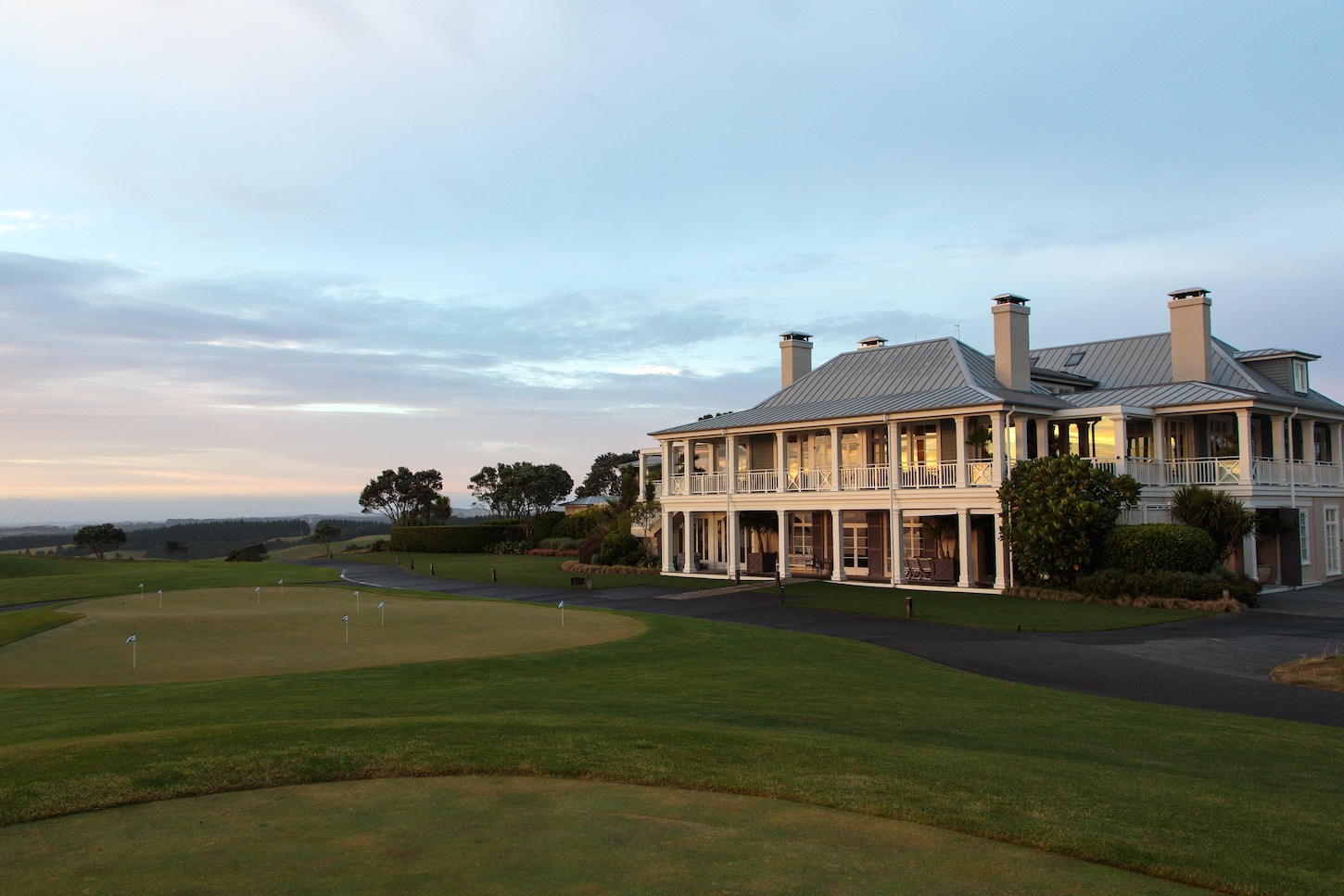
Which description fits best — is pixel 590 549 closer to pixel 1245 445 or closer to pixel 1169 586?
pixel 1169 586

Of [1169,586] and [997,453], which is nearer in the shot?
[1169,586]

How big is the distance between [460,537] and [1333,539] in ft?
168

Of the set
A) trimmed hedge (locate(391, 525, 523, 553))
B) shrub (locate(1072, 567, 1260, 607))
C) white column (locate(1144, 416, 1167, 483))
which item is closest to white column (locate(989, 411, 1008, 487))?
shrub (locate(1072, 567, 1260, 607))

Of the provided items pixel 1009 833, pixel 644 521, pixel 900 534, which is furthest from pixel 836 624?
pixel 644 521

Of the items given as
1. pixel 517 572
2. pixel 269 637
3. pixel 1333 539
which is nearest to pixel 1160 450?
pixel 1333 539

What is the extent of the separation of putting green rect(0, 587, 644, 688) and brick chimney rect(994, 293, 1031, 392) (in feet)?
62.0

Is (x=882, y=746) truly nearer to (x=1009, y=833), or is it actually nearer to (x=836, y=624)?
(x=1009, y=833)

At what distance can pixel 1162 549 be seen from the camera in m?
→ 27.3

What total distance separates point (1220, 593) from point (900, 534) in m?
10.6

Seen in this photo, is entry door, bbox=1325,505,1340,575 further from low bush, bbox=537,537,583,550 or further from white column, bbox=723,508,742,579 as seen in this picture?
low bush, bbox=537,537,583,550

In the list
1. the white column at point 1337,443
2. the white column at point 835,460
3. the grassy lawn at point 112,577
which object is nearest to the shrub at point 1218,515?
the white column at point 1337,443

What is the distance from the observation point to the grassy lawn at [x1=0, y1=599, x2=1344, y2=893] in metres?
6.66

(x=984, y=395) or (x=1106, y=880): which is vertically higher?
(x=984, y=395)

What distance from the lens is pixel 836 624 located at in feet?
81.2
